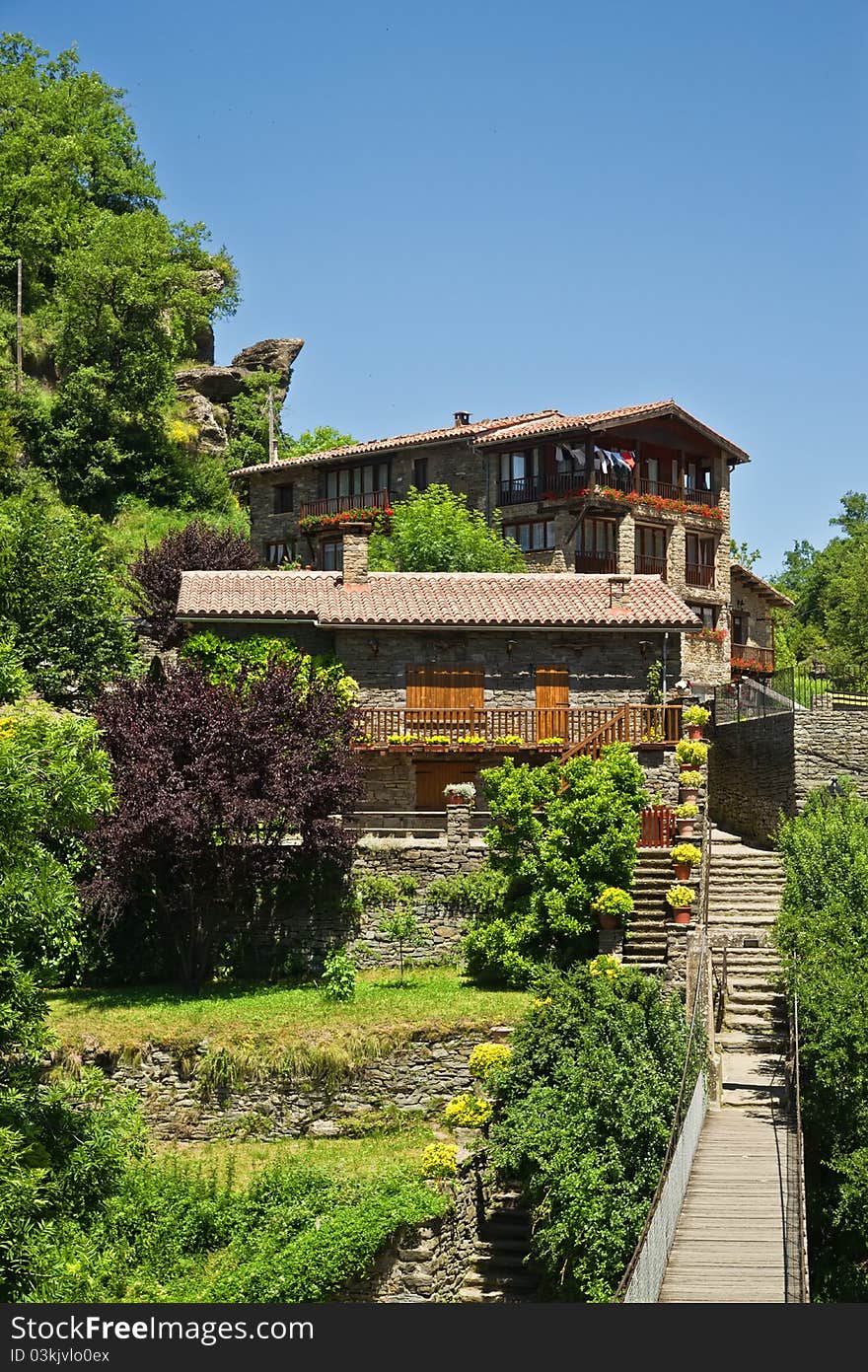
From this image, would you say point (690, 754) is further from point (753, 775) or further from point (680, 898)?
point (753, 775)

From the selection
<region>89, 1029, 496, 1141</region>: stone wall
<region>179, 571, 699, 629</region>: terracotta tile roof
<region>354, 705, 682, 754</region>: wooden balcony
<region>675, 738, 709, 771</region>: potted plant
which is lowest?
<region>89, 1029, 496, 1141</region>: stone wall

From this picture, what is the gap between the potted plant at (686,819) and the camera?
89.0 ft

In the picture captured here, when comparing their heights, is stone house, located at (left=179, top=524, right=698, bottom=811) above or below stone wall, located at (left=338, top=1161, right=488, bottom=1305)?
above

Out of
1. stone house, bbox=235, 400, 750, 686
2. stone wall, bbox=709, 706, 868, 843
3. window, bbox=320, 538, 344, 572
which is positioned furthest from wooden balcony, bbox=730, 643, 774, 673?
stone wall, bbox=709, 706, 868, 843

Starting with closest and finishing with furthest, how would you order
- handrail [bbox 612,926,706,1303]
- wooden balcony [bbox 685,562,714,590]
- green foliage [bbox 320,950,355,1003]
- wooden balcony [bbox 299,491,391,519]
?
handrail [bbox 612,926,706,1303], green foliage [bbox 320,950,355,1003], wooden balcony [bbox 685,562,714,590], wooden balcony [bbox 299,491,391,519]

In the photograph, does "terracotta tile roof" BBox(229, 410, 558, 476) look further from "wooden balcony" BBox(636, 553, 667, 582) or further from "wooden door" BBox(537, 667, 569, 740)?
"wooden door" BBox(537, 667, 569, 740)

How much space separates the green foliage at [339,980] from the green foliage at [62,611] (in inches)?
418

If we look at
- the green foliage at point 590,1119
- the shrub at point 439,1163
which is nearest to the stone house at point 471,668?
the green foliage at point 590,1119

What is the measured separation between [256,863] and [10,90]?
47186 millimetres

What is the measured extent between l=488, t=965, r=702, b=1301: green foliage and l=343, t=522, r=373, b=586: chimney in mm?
14929

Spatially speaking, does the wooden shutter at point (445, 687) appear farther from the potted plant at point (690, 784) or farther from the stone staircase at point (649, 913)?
the stone staircase at point (649, 913)

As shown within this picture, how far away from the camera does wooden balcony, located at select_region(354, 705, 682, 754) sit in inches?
1194

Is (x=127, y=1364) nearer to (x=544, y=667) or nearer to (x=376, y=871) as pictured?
(x=376, y=871)

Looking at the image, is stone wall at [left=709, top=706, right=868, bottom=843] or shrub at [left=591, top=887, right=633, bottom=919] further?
stone wall at [left=709, top=706, right=868, bottom=843]
